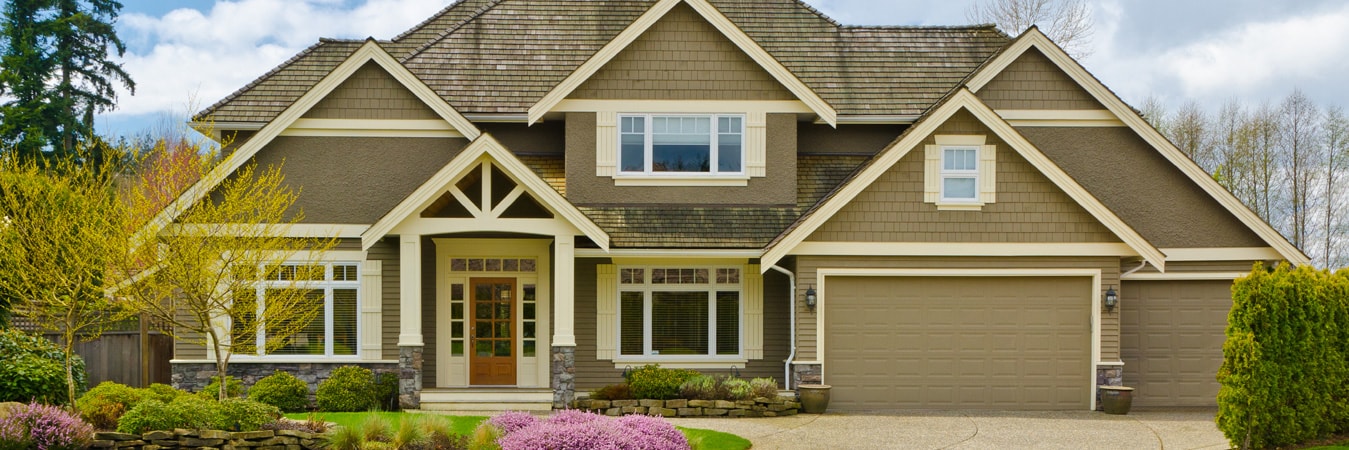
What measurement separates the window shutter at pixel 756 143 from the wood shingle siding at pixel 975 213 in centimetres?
191

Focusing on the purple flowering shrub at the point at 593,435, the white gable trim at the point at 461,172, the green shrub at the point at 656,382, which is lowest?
the green shrub at the point at 656,382

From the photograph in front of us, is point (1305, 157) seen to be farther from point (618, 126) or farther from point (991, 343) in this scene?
point (618, 126)

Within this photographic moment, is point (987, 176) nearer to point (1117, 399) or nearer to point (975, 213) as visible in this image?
point (975, 213)

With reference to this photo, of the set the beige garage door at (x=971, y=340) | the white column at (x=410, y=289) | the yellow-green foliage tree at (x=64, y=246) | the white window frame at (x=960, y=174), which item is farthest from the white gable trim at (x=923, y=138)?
the yellow-green foliage tree at (x=64, y=246)

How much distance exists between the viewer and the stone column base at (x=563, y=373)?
1502 centimetres

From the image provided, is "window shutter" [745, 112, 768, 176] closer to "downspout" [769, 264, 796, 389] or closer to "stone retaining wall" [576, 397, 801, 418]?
"downspout" [769, 264, 796, 389]

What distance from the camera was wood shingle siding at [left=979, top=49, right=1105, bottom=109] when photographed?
17484 mm

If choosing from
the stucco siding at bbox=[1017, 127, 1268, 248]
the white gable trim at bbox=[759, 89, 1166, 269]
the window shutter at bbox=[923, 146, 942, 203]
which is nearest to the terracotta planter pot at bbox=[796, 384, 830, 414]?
the white gable trim at bbox=[759, 89, 1166, 269]

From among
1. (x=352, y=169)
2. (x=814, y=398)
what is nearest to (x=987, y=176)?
(x=814, y=398)

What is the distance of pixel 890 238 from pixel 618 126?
15.6ft

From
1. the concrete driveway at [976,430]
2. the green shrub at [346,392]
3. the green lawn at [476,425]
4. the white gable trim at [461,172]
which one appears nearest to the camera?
the green lawn at [476,425]

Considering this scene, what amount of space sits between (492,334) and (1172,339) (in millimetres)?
11114

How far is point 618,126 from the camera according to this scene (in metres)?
16.7

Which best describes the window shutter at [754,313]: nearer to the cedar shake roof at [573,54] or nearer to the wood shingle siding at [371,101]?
the cedar shake roof at [573,54]
